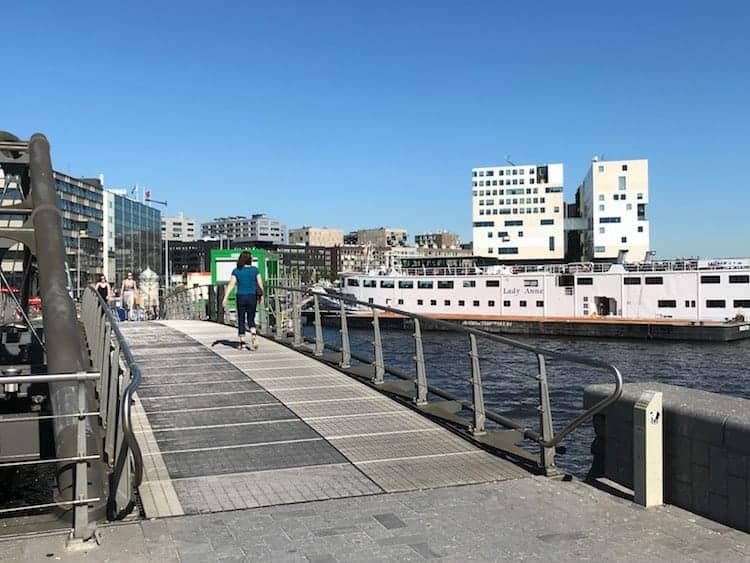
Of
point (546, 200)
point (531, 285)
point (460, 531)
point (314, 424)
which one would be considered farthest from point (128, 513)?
point (546, 200)

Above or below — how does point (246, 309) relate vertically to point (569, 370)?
above

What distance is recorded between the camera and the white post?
5594mm

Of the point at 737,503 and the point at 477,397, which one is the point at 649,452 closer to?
the point at 737,503

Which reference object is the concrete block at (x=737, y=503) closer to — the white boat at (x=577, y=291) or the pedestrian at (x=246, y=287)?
the pedestrian at (x=246, y=287)

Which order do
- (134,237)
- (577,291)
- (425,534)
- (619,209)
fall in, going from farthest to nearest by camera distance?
(134,237) → (619,209) → (577,291) → (425,534)

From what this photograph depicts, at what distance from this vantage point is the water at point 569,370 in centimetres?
1870

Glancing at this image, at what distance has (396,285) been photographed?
71.9 metres

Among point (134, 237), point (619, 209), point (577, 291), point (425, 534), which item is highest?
point (619, 209)

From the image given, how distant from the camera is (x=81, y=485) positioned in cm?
483

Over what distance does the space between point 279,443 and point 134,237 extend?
13616 centimetres

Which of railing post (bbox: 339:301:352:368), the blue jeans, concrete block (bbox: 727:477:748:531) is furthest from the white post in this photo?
the blue jeans

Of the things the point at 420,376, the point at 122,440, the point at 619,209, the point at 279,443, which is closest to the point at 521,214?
the point at 619,209

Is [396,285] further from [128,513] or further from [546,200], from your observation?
[128,513]

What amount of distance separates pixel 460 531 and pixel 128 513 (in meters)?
2.45
